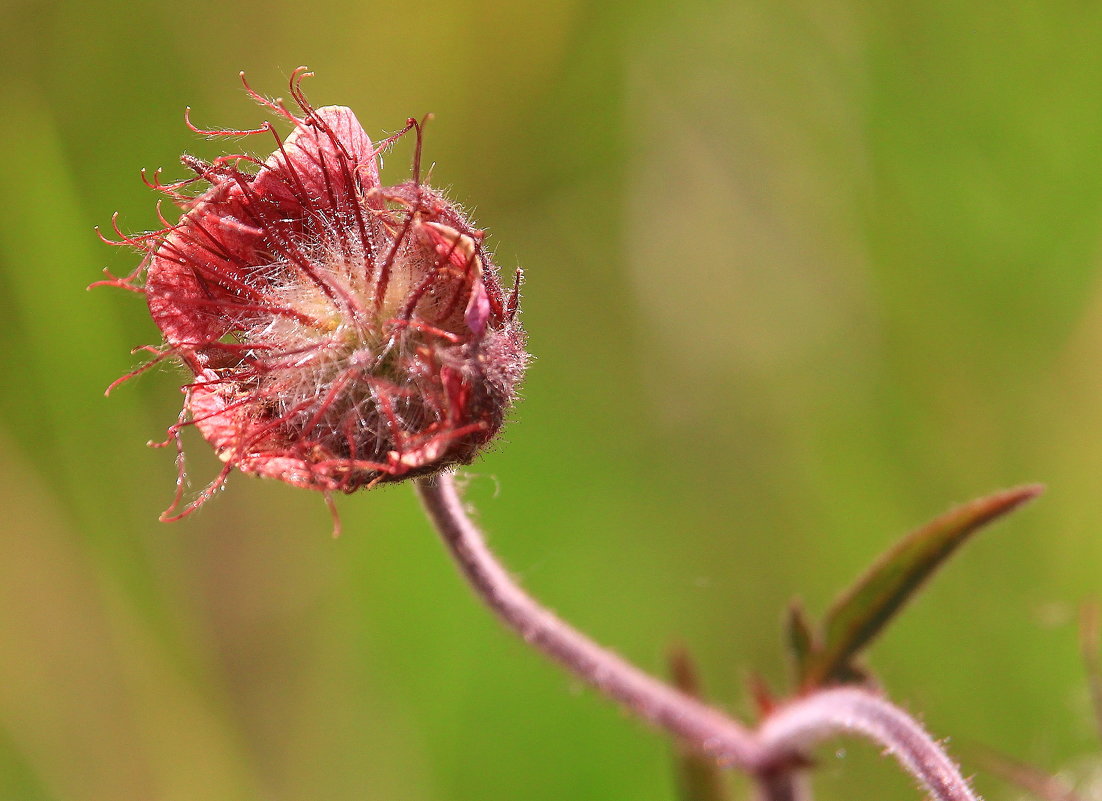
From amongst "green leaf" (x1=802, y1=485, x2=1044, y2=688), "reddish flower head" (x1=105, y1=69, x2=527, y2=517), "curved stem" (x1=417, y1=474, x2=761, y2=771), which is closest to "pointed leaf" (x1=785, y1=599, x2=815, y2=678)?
"green leaf" (x1=802, y1=485, x2=1044, y2=688)

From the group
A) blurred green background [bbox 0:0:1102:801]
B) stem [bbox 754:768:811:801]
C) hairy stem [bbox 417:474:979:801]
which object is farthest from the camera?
blurred green background [bbox 0:0:1102:801]

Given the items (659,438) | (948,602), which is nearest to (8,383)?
(659,438)

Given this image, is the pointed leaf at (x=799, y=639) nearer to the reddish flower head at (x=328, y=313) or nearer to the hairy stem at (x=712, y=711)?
the hairy stem at (x=712, y=711)

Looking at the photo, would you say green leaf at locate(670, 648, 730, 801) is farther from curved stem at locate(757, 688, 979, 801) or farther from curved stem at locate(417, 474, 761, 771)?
curved stem at locate(757, 688, 979, 801)

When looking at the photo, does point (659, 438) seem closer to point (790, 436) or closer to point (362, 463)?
point (790, 436)

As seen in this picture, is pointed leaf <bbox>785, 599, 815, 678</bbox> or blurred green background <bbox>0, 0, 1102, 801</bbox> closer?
pointed leaf <bbox>785, 599, 815, 678</bbox>

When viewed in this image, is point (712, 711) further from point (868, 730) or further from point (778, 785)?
point (868, 730)

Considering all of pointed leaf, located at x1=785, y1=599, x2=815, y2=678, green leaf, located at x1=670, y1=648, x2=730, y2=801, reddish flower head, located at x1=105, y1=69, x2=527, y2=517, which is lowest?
green leaf, located at x1=670, y1=648, x2=730, y2=801

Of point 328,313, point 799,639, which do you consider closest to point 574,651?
point 799,639
